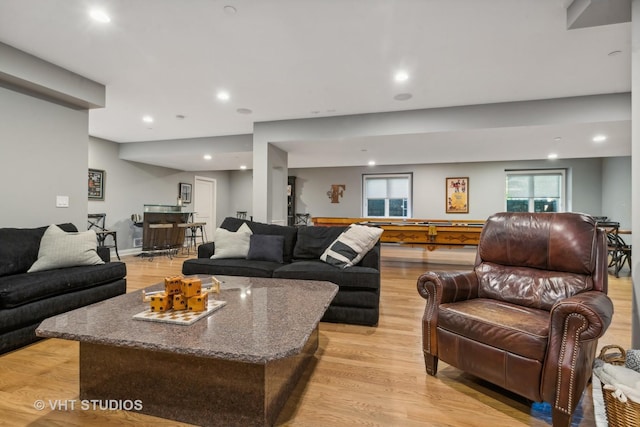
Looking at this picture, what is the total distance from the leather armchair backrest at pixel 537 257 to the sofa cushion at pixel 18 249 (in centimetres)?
373

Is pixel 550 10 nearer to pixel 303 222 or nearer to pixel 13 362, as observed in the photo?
pixel 13 362

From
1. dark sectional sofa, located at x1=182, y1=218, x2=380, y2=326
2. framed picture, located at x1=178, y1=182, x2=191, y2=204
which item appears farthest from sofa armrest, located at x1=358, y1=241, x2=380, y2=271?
framed picture, located at x1=178, y1=182, x2=191, y2=204

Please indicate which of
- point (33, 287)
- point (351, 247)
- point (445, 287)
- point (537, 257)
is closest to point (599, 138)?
point (537, 257)

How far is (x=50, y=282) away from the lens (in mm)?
2381

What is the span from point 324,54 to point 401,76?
37.0 inches

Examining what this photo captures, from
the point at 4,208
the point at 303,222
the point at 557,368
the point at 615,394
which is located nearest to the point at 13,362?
the point at 4,208

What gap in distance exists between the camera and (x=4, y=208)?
3.00 metres

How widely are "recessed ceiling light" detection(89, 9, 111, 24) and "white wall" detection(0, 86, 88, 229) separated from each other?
153 cm

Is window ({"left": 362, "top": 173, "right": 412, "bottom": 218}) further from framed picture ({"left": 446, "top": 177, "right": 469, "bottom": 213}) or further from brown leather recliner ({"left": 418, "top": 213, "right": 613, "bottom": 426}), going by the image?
brown leather recliner ({"left": 418, "top": 213, "right": 613, "bottom": 426})

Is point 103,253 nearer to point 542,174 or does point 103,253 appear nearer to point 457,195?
point 457,195

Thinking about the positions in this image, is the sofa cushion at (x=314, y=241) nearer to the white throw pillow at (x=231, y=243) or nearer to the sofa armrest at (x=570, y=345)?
the white throw pillow at (x=231, y=243)

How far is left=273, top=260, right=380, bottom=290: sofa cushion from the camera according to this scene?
269 cm

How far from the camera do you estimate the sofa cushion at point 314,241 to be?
341cm

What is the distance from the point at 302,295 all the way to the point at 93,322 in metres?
1.11
